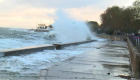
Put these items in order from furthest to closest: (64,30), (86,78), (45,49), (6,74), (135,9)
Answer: (135,9) → (64,30) → (45,49) → (6,74) → (86,78)

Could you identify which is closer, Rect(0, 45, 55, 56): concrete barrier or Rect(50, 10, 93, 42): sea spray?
Rect(0, 45, 55, 56): concrete barrier

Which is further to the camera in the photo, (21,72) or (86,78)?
(21,72)

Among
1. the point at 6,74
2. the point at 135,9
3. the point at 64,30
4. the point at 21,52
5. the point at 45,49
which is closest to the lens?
the point at 6,74

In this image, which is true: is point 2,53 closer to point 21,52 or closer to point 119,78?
point 21,52

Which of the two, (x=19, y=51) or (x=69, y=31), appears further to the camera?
(x=69, y=31)

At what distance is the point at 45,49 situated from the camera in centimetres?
1248

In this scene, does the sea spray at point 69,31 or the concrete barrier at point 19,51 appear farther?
the sea spray at point 69,31

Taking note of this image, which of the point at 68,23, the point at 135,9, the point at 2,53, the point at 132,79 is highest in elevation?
the point at 135,9

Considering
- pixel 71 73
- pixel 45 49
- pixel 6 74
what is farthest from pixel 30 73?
pixel 45 49

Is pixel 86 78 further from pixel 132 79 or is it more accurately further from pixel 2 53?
pixel 2 53

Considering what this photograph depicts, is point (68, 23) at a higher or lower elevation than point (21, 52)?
higher

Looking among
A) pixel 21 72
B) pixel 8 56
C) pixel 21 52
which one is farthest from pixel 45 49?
pixel 21 72

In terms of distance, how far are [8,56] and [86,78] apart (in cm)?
527

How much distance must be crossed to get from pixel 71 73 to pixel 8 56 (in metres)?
4.55
